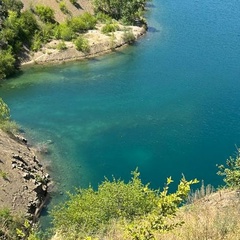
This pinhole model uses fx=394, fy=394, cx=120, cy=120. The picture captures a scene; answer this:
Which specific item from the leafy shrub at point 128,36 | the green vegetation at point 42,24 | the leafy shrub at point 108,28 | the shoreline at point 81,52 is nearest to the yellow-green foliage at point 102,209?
the green vegetation at point 42,24

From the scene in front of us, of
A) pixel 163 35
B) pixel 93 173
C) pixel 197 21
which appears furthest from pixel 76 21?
pixel 93 173

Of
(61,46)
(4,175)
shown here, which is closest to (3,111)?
(4,175)

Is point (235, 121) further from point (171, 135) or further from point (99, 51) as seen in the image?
point (99, 51)

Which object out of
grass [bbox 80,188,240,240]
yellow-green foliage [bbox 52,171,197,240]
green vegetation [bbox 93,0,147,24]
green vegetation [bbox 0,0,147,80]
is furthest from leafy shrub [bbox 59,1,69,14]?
grass [bbox 80,188,240,240]

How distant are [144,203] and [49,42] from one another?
5658 cm

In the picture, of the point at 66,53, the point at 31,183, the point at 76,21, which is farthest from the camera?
the point at 76,21

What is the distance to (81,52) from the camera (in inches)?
3105

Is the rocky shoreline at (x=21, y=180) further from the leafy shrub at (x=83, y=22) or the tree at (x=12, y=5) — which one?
the leafy shrub at (x=83, y=22)

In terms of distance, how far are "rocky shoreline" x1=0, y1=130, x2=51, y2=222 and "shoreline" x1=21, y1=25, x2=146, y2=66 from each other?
102ft

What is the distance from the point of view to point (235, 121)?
55.4m

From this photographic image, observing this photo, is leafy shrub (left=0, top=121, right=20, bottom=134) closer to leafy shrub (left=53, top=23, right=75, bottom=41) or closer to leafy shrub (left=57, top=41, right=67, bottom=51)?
leafy shrub (left=57, top=41, right=67, bottom=51)

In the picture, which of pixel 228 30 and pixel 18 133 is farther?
pixel 228 30

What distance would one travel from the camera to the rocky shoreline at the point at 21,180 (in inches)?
1553

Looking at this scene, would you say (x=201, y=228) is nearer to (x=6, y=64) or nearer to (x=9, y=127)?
(x=9, y=127)
